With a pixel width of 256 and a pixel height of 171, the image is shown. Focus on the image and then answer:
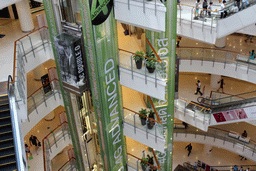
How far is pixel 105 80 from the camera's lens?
39.3ft

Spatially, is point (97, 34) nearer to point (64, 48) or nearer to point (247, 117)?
point (64, 48)

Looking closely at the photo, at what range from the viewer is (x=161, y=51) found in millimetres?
12250

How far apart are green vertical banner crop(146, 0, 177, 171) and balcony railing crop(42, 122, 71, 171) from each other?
4895mm

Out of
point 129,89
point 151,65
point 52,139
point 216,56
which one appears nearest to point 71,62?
point 151,65

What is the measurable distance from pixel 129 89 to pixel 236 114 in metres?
5.25

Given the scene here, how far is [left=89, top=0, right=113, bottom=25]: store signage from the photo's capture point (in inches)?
405

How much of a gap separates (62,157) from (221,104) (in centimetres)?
962

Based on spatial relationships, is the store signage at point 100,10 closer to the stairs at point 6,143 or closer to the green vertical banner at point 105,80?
the green vertical banner at point 105,80

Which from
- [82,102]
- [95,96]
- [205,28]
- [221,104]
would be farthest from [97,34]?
[221,104]

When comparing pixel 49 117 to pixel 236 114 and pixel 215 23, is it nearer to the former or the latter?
pixel 236 114

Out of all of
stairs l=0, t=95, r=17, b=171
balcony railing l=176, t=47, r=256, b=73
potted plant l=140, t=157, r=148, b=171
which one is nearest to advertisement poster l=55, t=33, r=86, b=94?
stairs l=0, t=95, r=17, b=171

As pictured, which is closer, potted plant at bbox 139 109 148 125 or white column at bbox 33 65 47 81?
potted plant at bbox 139 109 148 125

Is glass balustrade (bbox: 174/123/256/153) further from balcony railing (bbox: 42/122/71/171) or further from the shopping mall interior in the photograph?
balcony railing (bbox: 42/122/71/171)

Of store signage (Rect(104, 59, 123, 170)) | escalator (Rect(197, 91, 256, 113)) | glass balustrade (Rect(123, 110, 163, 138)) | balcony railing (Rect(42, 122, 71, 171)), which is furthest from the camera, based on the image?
balcony railing (Rect(42, 122, 71, 171))
